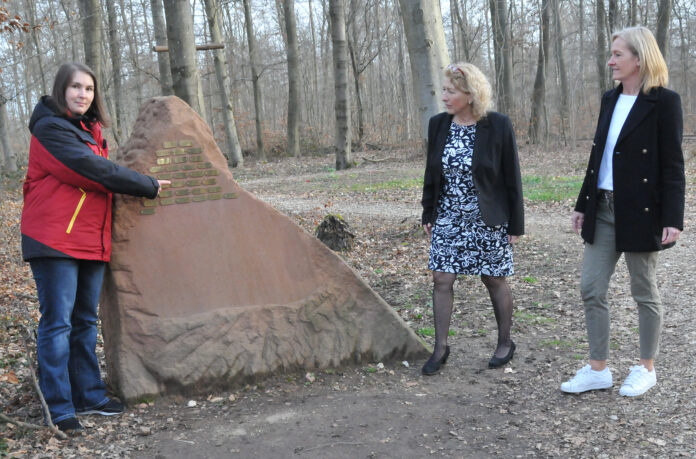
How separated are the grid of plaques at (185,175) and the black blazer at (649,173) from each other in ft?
7.75

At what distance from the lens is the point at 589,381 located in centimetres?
362

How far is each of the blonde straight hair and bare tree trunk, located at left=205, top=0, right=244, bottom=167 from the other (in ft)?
56.3

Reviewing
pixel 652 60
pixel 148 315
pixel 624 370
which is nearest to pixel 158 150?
pixel 148 315

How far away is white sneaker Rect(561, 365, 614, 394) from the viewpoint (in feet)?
11.9

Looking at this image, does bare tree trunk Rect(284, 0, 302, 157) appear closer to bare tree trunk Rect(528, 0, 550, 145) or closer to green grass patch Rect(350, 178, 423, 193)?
bare tree trunk Rect(528, 0, 550, 145)

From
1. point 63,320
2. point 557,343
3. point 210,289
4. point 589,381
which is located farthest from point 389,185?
point 63,320

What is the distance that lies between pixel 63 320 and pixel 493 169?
2667 millimetres

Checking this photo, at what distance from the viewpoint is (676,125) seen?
10.7ft

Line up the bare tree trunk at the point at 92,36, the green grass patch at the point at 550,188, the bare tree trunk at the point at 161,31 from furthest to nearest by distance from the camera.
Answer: the bare tree trunk at the point at 161,31 < the bare tree trunk at the point at 92,36 < the green grass patch at the point at 550,188

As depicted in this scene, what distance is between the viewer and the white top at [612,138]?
3400mm

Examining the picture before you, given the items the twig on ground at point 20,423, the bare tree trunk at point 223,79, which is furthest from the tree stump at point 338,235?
the bare tree trunk at point 223,79

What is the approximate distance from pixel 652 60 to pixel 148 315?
10.7 ft

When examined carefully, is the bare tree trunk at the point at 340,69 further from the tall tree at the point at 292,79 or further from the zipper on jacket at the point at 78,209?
the zipper on jacket at the point at 78,209

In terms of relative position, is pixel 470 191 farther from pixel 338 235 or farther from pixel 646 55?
pixel 338 235
